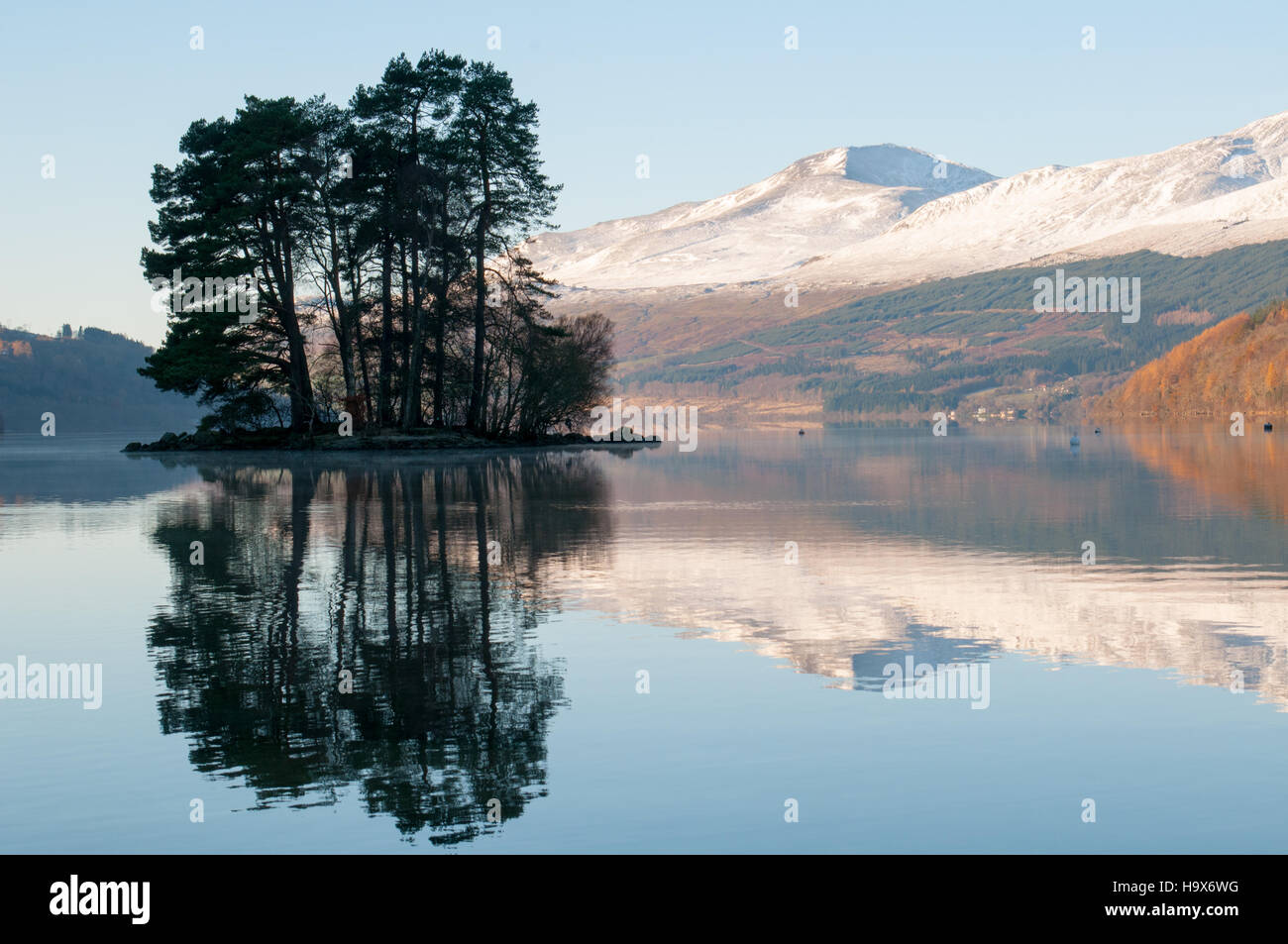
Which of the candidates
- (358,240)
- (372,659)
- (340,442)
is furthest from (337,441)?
(372,659)

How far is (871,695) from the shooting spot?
14672 millimetres

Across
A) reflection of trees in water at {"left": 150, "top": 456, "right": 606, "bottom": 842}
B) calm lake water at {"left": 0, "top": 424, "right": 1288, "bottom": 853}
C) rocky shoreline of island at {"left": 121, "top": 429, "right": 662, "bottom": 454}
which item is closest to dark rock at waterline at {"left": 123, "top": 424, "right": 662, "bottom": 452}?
rocky shoreline of island at {"left": 121, "top": 429, "right": 662, "bottom": 454}

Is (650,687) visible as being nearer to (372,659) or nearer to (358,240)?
(372,659)

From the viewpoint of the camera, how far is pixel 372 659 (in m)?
16.7

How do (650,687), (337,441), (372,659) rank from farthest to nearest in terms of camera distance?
1. (337,441)
2. (372,659)
3. (650,687)

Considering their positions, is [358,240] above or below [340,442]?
above

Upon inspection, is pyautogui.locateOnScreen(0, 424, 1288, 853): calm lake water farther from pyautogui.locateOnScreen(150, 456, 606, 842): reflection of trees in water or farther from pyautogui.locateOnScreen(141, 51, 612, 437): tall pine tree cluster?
pyautogui.locateOnScreen(141, 51, 612, 437): tall pine tree cluster

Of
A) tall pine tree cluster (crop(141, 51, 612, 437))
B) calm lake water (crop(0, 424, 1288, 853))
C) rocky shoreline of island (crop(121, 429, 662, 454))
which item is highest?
tall pine tree cluster (crop(141, 51, 612, 437))

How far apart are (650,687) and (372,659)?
3613 millimetres

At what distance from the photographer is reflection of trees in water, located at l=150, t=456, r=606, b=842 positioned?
11.7 metres

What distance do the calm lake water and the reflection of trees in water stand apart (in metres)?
0.07

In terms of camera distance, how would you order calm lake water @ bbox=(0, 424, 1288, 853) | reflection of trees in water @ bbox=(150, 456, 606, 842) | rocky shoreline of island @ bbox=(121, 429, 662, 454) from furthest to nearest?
rocky shoreline of island @ bbox=(121, 429, 662, 454) < reflection of trees in water @ bbox=(150, 456, 606, 842) < calm lake water @ bbox=(0, 424, 1288, 853)
